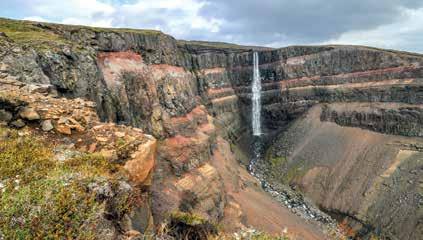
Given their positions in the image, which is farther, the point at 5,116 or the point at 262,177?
the point at 262,177

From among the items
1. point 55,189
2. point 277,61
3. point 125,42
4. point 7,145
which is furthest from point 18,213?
point 277,61

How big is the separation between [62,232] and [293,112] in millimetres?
67253

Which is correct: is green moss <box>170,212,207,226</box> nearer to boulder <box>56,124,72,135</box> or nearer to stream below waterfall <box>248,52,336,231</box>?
boulder <box>56,124,72,135</box>

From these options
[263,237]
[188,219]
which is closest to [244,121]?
[188,219]

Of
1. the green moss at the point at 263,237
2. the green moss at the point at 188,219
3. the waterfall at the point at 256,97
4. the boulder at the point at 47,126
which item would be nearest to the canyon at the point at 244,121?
the boulder at the point at 47,126

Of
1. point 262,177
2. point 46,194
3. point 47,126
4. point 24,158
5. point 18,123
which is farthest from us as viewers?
point 262,177

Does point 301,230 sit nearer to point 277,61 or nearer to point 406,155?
point 406,155

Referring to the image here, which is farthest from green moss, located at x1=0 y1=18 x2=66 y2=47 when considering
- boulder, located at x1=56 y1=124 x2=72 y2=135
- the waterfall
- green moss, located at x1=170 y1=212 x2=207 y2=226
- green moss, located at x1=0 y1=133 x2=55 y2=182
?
the waterfall

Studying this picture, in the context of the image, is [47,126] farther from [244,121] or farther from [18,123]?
[244,121]

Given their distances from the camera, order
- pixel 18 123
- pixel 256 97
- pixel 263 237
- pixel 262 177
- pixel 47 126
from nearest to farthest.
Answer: pixel 263 237 → pixel 18 123 → pixel 47 126 → pixel 262 177 → pixel 256 97

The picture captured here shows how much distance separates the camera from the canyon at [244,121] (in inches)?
813

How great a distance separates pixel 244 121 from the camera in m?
77.5

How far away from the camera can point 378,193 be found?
4416cm

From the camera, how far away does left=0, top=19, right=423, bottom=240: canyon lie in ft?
67.8
